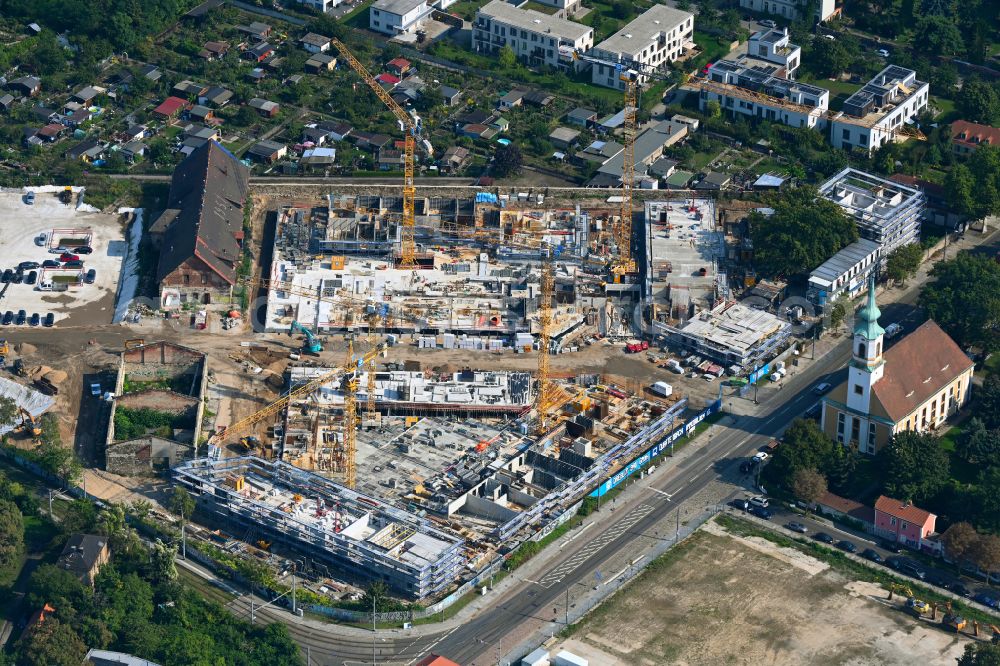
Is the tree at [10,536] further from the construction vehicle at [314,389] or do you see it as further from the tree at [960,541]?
the tree at [960,541]

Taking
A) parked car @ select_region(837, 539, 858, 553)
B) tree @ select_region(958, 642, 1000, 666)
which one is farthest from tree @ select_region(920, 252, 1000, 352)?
tree @ select_region(958, 642, 1000, 666)

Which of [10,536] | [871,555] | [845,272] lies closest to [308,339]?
[10,536]

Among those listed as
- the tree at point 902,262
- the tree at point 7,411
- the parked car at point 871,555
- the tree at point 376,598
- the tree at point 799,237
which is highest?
the tree at point 799,237

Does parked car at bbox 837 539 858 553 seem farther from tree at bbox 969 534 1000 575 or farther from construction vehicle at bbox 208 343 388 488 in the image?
construction vehicle at bbox 208 343 388 488

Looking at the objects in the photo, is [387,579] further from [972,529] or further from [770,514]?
[972,529]

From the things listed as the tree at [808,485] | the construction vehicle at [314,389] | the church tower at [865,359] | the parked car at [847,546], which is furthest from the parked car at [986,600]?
the construction vehicle at [314,389]

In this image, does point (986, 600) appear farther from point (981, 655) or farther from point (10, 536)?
point (10, 536)
